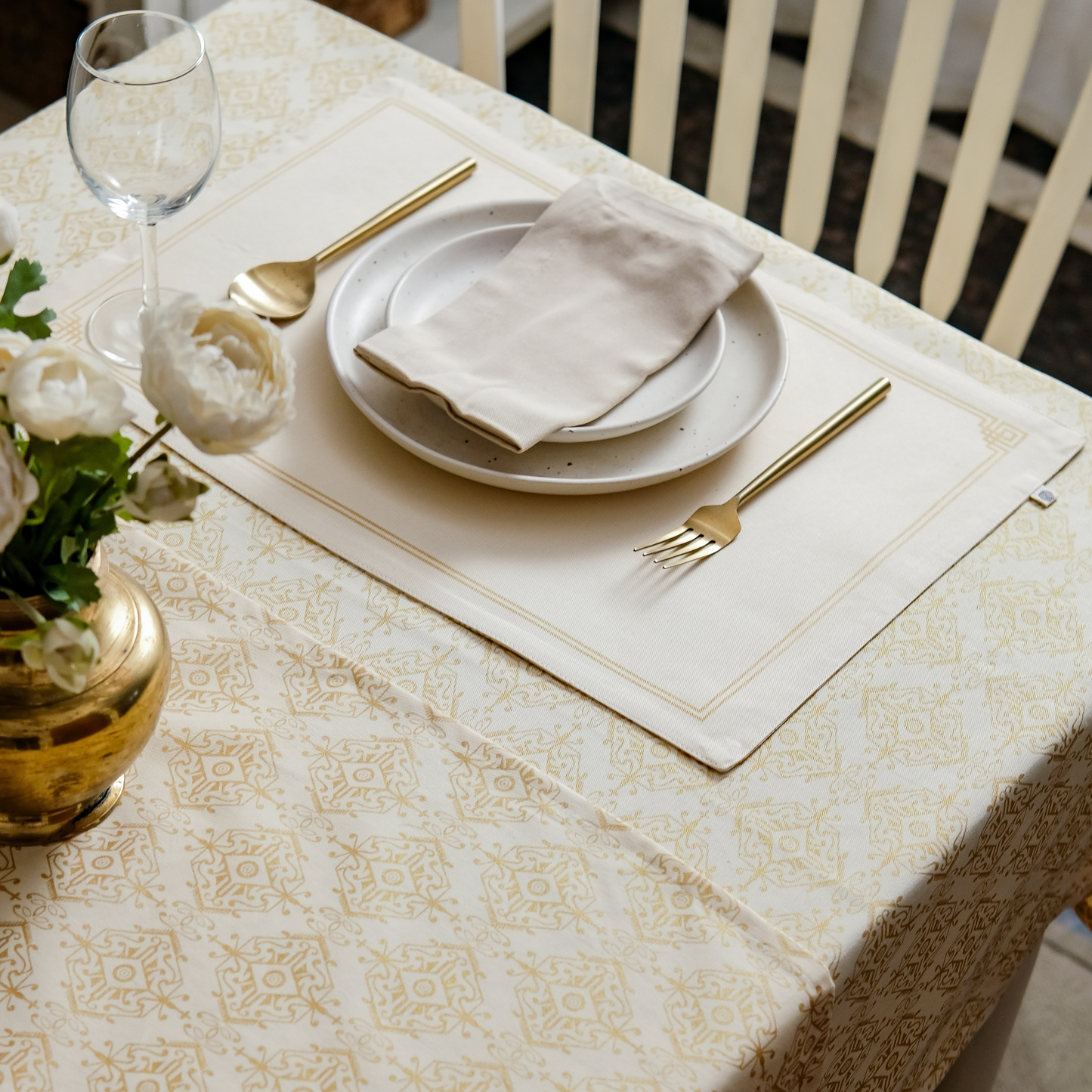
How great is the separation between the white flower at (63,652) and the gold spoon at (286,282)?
44 cm

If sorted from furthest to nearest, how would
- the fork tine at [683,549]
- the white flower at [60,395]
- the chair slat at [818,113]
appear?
1. the chair slat at [818,113]
2. the fork tine at [683,549]
3. the white flower at [60,395]

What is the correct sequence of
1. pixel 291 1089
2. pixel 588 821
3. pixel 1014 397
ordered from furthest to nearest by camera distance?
pixel 1014 397 < pixel 588 821 < pixel 291 1089

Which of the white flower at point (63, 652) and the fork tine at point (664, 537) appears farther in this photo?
the fork tine at point (664, 537)

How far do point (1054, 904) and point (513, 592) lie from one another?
51cm

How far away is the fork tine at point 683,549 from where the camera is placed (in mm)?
798

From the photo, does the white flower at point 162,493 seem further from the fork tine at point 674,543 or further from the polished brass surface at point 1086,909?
the polished brass surface at point 1086,909

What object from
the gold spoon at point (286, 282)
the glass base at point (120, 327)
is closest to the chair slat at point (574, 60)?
the gold spoon at point (286, 282)

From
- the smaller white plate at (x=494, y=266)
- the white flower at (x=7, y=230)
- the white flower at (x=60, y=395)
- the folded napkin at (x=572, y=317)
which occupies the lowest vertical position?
the smaller white plate at (x=494, y=266)

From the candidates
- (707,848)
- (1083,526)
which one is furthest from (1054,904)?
(707,848)

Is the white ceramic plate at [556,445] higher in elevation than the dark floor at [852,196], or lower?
higher

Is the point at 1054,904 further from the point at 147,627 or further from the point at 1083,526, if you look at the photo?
the point at 147,627

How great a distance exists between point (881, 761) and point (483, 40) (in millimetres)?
951

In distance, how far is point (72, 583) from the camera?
525 mm

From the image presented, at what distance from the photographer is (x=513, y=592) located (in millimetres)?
778
